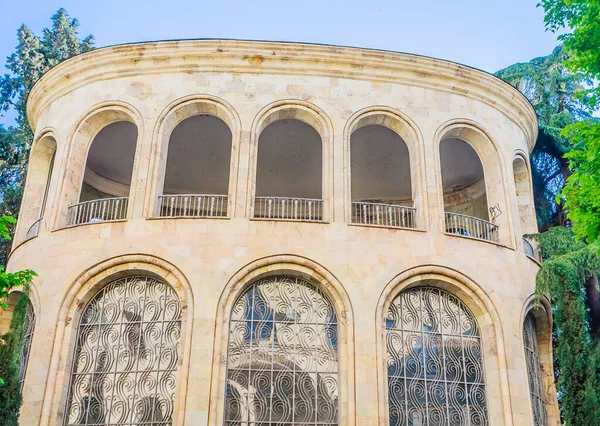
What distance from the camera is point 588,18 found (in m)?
10.2

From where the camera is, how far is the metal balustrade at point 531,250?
16.6m

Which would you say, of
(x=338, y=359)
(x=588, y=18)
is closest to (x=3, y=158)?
(x=338, y=359)

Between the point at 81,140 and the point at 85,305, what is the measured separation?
4195mm

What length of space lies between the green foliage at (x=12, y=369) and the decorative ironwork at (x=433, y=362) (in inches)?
276

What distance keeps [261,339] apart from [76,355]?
12.5 ft

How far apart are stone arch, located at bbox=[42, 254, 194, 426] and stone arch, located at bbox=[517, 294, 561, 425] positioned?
23.6 ft

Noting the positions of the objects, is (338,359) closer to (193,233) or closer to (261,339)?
(261,339)

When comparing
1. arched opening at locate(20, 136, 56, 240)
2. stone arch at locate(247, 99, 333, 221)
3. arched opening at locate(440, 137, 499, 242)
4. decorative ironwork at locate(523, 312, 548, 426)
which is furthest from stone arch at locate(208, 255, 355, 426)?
arched opening at locate(440, 137, 499, 242)

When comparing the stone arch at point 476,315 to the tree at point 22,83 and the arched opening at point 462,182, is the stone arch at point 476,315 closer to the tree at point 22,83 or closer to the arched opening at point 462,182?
the arched opening at point 462,182

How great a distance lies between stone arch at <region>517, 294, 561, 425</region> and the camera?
50.4ft


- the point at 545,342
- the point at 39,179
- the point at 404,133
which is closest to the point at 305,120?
the point at 404,133

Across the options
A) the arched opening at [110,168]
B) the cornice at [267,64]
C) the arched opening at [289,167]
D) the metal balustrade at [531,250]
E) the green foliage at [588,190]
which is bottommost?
the green foliage at [588,190]

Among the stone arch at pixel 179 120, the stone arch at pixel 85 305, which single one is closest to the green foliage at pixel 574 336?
the stone arch at pixel 179 120

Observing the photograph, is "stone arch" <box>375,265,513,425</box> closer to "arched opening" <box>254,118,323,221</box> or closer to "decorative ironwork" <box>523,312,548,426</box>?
"decorative ironwork" <box>523,312,548,426</box>
